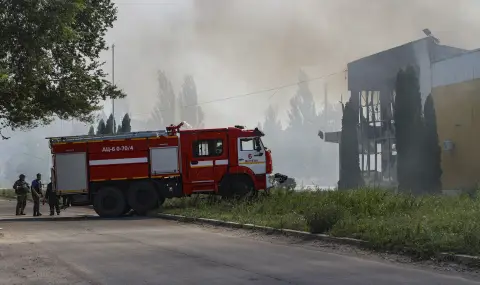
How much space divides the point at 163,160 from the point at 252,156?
308 centimetres

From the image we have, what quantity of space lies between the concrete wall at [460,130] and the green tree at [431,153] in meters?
1.91

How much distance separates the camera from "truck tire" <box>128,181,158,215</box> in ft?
66.2

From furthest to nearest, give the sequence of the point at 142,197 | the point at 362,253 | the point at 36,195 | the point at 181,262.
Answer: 1. the point at 36,195
2. the point at 142,197
3. the point at 362,253
4. the point at 181,262

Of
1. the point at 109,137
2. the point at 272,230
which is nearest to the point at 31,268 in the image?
the point at 272,230

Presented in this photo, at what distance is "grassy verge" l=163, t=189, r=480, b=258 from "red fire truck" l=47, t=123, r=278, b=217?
101 centimetres

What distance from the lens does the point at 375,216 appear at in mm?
13195

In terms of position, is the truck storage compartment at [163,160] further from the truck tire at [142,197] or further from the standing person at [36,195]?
the standing person at [36,195]

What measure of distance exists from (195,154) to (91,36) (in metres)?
5.41

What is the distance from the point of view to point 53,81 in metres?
20.5

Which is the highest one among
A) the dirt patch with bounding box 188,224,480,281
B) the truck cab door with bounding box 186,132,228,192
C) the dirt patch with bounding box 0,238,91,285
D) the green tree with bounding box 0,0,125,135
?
the green tree with bounding box 0,0,125,135

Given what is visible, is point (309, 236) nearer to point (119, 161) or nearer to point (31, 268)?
point (31, 268)

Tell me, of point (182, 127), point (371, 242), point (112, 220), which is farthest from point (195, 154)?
point (371, 242)

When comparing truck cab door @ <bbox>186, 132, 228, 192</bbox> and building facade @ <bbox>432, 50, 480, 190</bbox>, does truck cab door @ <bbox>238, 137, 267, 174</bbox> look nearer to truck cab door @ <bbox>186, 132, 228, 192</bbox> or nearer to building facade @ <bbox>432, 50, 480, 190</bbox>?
truck cab door @ <bbox>186, 132, 228, 192</bbox>

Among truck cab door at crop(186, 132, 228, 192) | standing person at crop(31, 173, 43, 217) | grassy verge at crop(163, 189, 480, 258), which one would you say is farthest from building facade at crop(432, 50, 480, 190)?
standing person at crop(31, 173, 43, 217)
